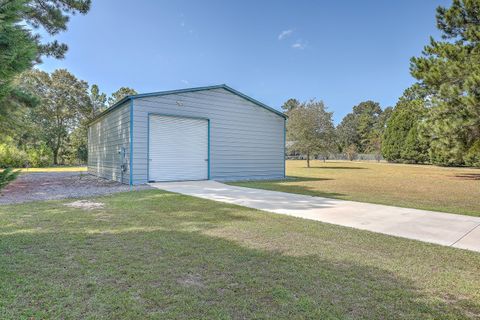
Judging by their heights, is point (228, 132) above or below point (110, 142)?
above

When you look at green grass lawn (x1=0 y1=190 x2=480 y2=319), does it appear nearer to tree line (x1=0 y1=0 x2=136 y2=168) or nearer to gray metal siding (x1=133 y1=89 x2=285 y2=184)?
tree line (x1=0 y1=0 x2=136 y2=168)

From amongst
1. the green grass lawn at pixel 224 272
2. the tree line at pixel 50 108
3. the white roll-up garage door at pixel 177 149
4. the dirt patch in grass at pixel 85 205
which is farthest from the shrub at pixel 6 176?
the white roll-up garage door at pixel 177 149

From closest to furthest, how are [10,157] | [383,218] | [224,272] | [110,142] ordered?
[224,272]
[383,218]
[110,142]
[10,157]

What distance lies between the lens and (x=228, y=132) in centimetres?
1338

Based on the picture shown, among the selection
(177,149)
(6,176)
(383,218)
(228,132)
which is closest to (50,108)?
(177,149)

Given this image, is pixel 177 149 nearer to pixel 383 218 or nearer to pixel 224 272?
pixel 383 218

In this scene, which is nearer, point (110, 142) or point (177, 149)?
point (177, 149)

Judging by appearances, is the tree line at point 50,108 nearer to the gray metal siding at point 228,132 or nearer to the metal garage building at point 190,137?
the metal garage building at point 190,137

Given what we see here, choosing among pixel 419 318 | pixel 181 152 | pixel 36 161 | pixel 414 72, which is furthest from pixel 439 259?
pixel 36 161

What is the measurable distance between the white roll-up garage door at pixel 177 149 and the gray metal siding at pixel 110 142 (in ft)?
3.33

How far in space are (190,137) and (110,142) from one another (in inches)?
157

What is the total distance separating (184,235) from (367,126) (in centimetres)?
6334

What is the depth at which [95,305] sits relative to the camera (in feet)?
6.98

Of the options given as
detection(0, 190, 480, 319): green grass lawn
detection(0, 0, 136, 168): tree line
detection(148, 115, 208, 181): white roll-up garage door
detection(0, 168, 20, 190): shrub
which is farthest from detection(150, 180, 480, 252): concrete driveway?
detection(0, 0, 136, 168): tree line
